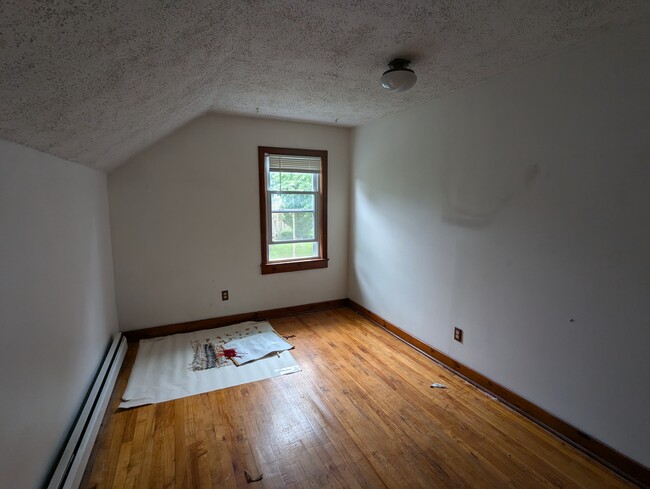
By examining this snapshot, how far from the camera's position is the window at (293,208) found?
142 inches

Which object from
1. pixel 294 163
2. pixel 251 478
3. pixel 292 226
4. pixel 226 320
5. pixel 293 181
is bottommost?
pixel 251 478

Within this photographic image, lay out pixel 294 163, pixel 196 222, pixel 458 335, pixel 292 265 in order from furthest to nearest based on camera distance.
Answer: pixel 292 265, pixel 294 163, pixel 196 222, pixel 458 335

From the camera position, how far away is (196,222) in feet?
10.9

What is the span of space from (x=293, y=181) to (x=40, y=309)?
2.70 meters

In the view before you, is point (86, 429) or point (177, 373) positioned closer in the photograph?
point (86, 429)

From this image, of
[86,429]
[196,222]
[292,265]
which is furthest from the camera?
[292,265]

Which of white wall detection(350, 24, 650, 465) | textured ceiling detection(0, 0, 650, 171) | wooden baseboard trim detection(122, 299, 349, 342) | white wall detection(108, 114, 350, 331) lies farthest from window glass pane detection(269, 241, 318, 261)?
textured ceiling detection(0, 0, 650, 171)

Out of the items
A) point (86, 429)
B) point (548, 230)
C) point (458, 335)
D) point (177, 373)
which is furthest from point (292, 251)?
point (548, 230)

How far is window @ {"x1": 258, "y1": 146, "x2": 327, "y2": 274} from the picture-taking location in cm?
361

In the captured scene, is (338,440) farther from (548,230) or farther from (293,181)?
(293,181)

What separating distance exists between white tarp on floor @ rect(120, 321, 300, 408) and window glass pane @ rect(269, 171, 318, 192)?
1801mm

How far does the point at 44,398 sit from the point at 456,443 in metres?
2.08

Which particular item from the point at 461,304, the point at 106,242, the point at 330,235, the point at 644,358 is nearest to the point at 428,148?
the point at 461,304

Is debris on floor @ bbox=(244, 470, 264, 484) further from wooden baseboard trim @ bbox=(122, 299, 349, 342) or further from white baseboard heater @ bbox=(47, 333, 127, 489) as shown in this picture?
wooden baseboard trim @ bbox=(122, 299, 349, 342)
